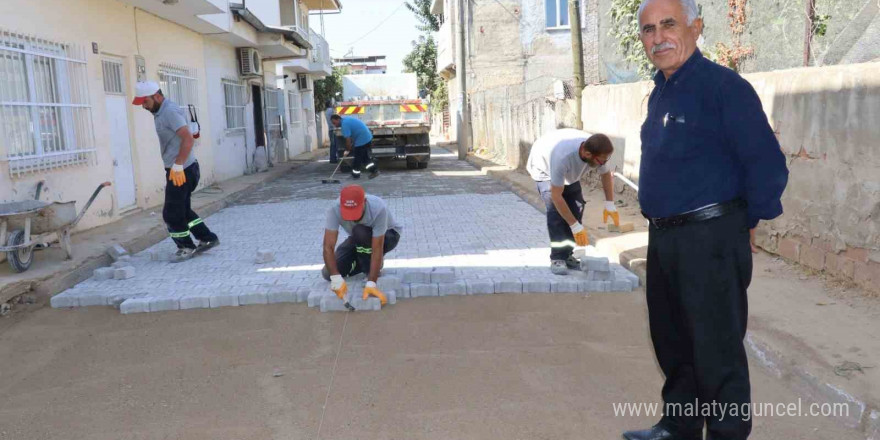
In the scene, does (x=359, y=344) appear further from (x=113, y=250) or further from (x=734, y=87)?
(x=113, y=250)

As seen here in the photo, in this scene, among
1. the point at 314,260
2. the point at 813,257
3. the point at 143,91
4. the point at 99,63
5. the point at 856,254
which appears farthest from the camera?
the point at 99,63

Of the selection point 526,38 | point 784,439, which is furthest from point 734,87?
point 526,38

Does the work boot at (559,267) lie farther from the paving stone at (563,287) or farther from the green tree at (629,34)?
the green tree at (629,34)

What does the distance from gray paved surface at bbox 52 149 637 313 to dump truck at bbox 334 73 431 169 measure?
5.69 metres

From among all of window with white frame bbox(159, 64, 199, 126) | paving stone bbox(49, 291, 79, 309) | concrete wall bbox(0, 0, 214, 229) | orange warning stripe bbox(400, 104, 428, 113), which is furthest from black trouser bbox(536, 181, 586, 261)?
orange warning stripe bbox(400, 104, 428, 113)

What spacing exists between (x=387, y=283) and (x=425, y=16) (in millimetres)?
36974

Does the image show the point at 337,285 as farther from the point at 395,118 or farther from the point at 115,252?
the point at 395,118

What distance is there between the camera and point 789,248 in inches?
222

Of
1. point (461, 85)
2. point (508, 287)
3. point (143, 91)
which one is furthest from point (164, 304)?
point (461, 85)

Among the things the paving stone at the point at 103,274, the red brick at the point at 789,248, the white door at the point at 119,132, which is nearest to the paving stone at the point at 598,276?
the red brick at the point at 789,248

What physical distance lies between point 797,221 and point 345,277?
12.4ft

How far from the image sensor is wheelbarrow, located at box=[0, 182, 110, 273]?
588 cm

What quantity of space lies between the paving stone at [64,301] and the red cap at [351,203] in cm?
247

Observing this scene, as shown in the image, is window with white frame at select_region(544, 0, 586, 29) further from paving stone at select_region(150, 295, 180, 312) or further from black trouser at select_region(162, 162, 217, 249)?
paving stone at select_region(150, 295, 180, 312)
